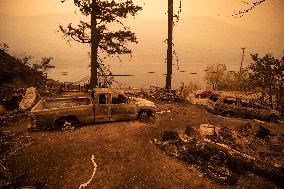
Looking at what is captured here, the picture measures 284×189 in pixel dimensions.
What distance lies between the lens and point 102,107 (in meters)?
12.1

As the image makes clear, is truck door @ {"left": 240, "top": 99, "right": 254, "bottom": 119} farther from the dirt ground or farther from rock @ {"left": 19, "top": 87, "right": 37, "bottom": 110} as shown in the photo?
rock @ {"left": 19, "top": 87, "right": 37, "bottom": 110}

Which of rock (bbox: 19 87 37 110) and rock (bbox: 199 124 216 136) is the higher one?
rock (bbox: 19 87 37 110)

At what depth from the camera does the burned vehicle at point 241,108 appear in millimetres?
15648

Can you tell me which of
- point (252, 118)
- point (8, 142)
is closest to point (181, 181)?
point (8, 142)

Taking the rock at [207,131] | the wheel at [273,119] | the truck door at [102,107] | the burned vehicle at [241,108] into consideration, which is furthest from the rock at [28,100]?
the wheel at [273,119]

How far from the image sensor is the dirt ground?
765 centimetres

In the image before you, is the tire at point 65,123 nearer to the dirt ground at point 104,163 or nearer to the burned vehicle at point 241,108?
the dirt ground at point 104,163

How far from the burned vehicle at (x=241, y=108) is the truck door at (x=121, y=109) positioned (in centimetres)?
597

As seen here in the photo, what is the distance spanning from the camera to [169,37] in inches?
780

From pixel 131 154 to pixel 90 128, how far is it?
10.4ft

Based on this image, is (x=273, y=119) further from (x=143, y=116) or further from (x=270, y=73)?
(x=143, y=116)

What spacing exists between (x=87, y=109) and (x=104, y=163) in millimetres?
3739

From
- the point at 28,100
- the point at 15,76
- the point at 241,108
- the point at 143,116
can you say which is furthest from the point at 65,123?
the point at 241,108

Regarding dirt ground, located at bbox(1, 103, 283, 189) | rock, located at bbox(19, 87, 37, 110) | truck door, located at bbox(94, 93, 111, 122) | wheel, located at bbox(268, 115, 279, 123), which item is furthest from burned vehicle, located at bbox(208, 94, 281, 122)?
rock, located at bbox(19, 87, 37, 110)
